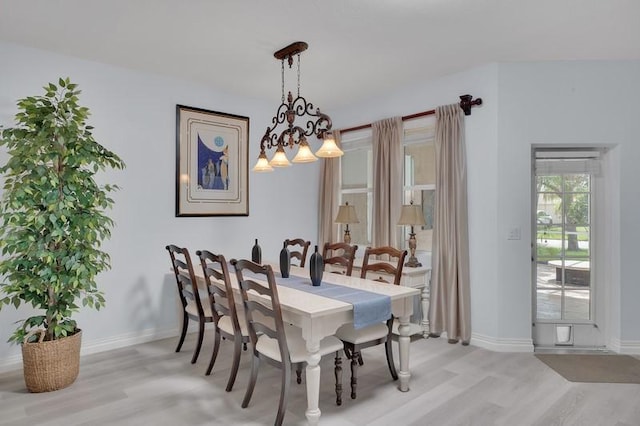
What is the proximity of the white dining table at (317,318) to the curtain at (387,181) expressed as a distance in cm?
176

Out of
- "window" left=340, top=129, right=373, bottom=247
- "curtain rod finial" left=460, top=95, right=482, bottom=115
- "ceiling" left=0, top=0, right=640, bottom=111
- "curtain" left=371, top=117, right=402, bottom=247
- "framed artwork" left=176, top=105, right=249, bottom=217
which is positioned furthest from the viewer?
"window" left=340, top=129, right=373, bottom=247

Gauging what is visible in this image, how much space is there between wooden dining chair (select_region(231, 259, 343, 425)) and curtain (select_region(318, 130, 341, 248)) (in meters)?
2.62

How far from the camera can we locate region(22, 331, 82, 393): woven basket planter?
9.31 feet

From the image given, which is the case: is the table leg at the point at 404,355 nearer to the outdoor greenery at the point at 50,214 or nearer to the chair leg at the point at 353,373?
the chair leg at the point at 353,373

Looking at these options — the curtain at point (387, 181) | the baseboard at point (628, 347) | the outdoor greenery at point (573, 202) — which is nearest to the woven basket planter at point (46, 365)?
the curtain at point (387, 181)

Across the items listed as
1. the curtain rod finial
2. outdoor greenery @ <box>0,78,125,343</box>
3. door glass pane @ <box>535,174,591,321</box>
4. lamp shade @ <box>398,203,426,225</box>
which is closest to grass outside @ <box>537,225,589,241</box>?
door glass pane @ <box>535,174,591,321</box>

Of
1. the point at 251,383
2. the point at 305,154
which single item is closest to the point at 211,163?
the point at 305,154

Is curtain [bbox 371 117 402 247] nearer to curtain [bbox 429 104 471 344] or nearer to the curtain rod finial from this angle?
curtain [bbox 429 104 471 344]

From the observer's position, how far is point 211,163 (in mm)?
4449

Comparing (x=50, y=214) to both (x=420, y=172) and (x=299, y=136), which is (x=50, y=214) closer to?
(x=299, y=136)

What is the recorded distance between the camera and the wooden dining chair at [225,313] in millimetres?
2828

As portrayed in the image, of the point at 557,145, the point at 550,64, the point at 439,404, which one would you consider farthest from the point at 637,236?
the point at 439,404

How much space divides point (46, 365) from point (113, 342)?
946 mm

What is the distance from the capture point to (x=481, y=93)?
12.7 feet
